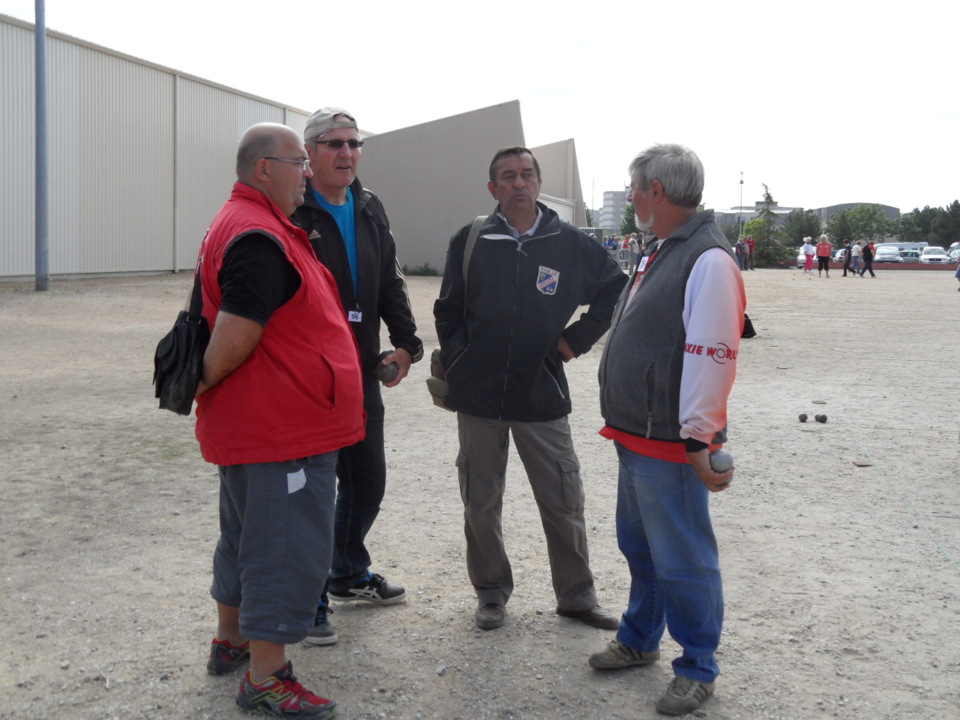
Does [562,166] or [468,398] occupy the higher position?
[562,166]

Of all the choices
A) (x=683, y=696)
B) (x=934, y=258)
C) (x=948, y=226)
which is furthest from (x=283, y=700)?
→ (x=948, y=226)

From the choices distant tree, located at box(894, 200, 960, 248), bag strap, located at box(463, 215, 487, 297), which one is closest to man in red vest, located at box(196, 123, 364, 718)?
bag strap, located at box(463, 215, 487, 297)

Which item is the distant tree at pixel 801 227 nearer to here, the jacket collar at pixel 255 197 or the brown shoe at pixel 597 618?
the brown shoe at pixel 597 618

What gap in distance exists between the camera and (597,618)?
397 centimetres

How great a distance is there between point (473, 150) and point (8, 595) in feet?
109

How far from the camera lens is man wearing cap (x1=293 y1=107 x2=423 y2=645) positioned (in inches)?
152

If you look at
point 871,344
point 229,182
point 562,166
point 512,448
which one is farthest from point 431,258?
point 512,448

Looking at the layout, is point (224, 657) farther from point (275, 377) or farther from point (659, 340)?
point (659, 340)

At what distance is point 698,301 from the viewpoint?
118 inches

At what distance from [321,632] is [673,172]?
221cm

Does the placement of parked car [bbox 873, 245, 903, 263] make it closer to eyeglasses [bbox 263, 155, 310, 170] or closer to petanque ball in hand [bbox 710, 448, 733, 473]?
petanque ball in hand [bbox 710, 448, 733, 473]

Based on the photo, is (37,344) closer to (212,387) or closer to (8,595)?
(8,595)

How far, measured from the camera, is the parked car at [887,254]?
57312 mm

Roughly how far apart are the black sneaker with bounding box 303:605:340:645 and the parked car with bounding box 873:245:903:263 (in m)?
58.1
